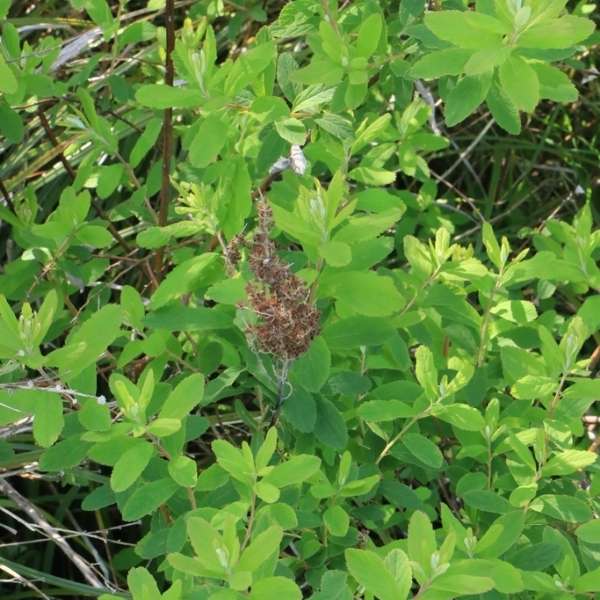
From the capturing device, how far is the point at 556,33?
3.84 feet

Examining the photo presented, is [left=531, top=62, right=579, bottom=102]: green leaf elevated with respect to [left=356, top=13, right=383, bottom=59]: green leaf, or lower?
lower

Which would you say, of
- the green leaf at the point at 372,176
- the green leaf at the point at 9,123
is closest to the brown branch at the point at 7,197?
the green leaf at the point at 9,123

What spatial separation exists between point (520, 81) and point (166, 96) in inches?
17.7

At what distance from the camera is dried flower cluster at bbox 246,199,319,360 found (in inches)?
47.0

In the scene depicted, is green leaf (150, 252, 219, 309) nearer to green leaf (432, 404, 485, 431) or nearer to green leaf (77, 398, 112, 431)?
green leaf (77, 398, 112, 431)

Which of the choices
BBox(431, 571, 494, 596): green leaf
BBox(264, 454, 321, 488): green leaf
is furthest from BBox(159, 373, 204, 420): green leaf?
BBox(431, 571, 494, 596): green leaf

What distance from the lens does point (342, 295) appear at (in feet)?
4.18

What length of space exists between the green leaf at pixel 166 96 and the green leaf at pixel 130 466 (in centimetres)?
44

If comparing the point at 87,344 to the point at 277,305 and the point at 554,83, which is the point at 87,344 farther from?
the point at 554,83

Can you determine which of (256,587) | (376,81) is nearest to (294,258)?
(256,587)

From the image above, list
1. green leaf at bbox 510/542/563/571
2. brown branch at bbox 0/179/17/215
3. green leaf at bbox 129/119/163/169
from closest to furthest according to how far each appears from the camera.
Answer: green leaf at bbox 510/542/563/571, green leaf at bbox 129/119/163/169, brown branch at bbox 0/179/17/215

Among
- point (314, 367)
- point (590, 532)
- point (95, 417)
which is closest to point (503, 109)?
point (314, 367)

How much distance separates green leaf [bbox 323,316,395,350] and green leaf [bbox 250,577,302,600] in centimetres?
36

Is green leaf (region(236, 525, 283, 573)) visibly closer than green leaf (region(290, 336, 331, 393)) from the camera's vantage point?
Yes
